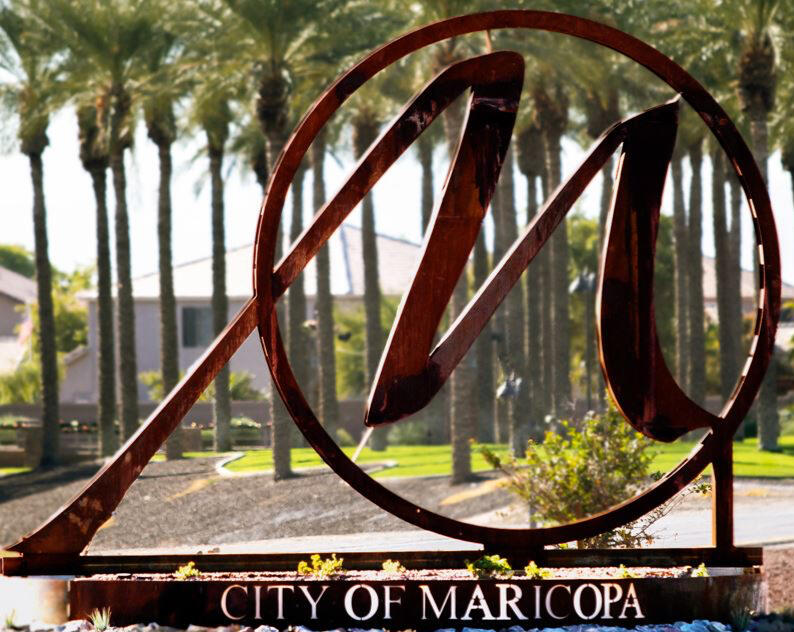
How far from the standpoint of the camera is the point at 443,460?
33406mm

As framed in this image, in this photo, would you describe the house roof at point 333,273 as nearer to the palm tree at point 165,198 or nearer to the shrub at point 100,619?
the palm tree at point 165,198

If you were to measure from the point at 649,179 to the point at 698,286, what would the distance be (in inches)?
1117

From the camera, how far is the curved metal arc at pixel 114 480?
429 inches

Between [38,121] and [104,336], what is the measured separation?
19.2 feet

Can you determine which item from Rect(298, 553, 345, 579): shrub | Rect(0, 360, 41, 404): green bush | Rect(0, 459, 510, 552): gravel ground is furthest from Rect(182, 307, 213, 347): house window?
Rect(298, 553, 345, 579): shrub

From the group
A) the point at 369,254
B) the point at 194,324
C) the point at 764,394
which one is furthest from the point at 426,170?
the point at 194,324

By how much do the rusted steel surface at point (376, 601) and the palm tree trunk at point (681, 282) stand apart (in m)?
27.7

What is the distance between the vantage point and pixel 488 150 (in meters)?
11.5

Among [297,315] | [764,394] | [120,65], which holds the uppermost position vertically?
[120,65]

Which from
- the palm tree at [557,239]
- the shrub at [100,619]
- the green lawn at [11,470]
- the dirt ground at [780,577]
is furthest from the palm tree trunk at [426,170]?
the shrub at [100,619]

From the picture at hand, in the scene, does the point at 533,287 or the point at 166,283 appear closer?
the point at 166,283

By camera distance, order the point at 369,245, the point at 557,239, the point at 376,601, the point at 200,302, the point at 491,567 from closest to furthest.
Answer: the point at 376,601 → the point at 491,567 → the point at 557,239 → the point at 369,245 → the point at 200,302

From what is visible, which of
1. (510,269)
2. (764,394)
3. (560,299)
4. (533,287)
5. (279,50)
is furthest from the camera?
(533,287)

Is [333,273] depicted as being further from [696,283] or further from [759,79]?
[759,79]
